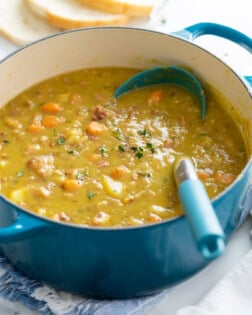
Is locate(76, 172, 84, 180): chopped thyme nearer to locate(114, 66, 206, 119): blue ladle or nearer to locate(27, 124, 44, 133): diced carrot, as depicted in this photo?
locate(27, 124, 44, 133): diced carrot

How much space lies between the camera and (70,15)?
11.3 feet

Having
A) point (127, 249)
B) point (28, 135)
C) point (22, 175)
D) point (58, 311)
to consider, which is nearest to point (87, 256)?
point (127, 249)

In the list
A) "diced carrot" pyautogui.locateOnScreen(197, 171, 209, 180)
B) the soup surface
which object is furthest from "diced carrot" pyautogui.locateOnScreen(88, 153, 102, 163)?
"diced carrot" pyautogui.locateOnScreen(197, 171, 209, 180)

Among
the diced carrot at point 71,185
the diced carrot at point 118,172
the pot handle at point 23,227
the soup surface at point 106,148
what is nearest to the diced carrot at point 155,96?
the soup surface at point 106,148

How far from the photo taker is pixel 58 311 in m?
2.24

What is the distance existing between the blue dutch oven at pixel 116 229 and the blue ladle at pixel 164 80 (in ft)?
0.13

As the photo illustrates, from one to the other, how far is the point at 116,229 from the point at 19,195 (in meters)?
0.55

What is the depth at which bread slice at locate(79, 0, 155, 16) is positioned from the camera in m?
3.45

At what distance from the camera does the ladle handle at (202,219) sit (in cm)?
174

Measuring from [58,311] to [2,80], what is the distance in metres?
0.93

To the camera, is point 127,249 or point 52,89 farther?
point 52,89

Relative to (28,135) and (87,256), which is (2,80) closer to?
(28,135)

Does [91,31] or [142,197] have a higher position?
[91,31]

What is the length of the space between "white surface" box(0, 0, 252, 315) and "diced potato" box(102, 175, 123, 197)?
15.1 inches
